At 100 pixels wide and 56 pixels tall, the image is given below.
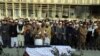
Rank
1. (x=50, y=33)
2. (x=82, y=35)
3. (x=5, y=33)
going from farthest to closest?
(x=82, y=35) → (x=50, y=33) → (x=5, y=33)

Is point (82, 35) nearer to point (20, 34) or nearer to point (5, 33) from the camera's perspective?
point (20, 34)

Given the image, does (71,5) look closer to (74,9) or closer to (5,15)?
(74,9)

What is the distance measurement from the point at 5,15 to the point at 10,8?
64 centimetres

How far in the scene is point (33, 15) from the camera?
1379 inches

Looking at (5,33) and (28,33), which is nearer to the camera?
(5,33)

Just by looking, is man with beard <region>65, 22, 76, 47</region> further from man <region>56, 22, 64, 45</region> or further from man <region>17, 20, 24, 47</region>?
man <region>17, 20, 24, 47</region>

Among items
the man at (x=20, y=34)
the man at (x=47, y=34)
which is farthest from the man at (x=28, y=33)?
the man at (x=47, y=34)

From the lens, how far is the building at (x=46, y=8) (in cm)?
3478

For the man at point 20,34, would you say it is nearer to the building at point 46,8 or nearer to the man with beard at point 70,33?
the man with beard at point 70,33

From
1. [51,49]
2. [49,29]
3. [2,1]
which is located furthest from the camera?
[2,1]

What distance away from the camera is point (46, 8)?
3528 cm

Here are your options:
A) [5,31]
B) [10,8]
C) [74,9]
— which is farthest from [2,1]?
[5,31]

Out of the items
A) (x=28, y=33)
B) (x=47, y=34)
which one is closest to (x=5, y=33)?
(x=28, y=33)

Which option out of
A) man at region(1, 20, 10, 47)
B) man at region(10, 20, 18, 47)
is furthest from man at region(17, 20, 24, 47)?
man at region(1, 20, 10, 47)
